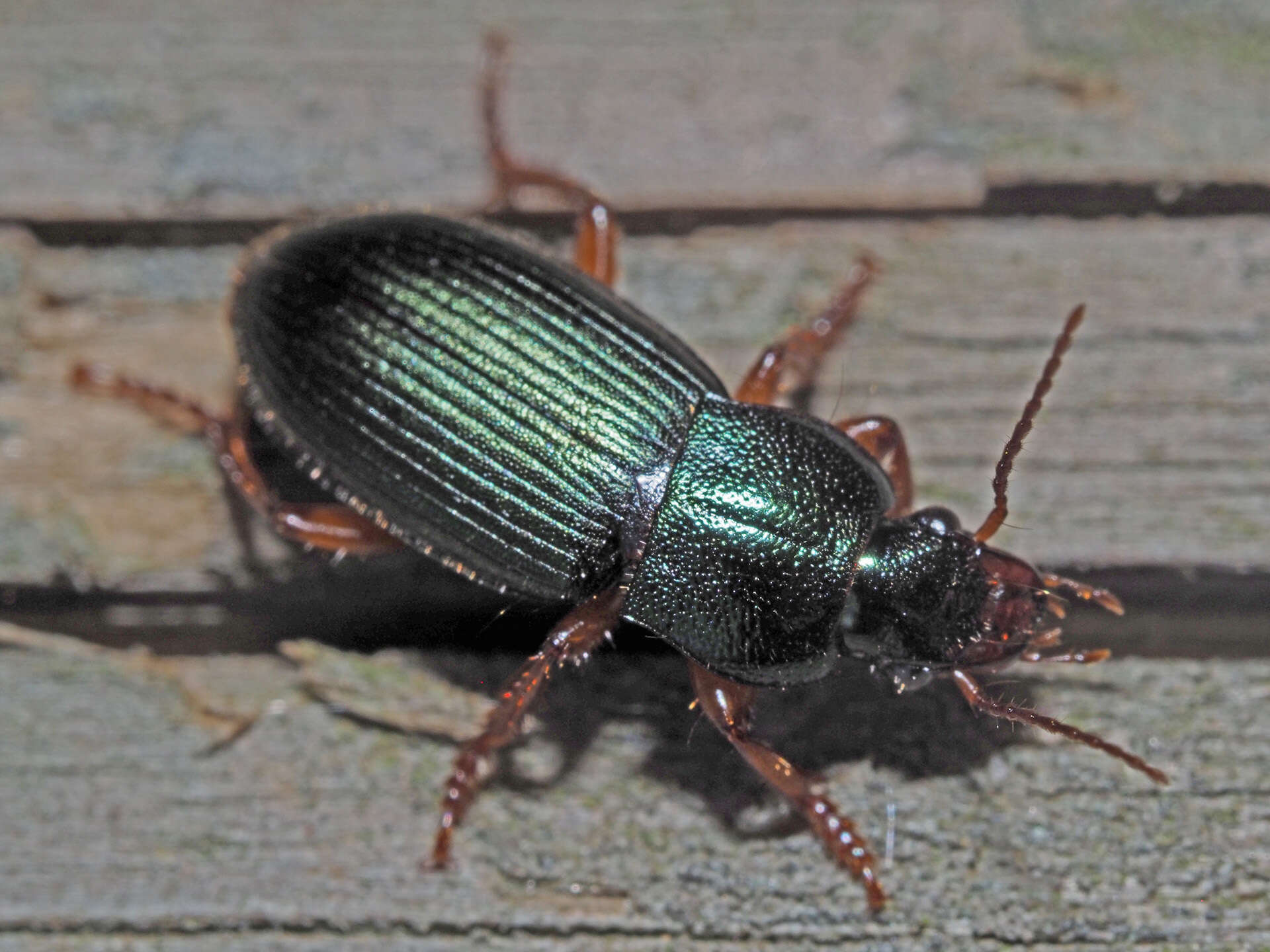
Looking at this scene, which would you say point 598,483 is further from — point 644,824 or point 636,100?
point 636,100

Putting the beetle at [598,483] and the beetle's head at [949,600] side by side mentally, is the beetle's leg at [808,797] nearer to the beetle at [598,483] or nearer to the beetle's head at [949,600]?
the beetle at [598,483]

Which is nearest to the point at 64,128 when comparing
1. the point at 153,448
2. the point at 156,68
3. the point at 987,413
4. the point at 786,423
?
the point at 156,68

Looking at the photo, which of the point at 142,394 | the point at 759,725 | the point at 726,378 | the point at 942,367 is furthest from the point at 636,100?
the point at 759,725

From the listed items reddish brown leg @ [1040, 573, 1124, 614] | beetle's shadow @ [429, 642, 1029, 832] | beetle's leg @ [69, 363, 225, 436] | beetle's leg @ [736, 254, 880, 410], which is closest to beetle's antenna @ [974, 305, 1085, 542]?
reddish brown leg @ [1040, 573, 1124, 614]

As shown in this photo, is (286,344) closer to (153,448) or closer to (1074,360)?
(153,448)

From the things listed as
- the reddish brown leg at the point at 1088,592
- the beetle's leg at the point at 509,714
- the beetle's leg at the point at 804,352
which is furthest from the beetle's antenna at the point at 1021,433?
the beetle's leg at the point at 509,714

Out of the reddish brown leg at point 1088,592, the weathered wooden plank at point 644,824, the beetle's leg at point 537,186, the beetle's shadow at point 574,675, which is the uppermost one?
the beetle's leg at point 537,186
